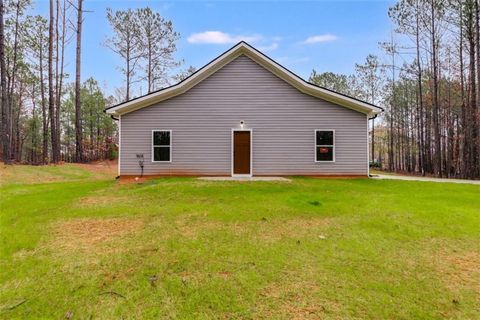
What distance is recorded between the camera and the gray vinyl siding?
12.0 meters

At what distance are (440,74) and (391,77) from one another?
27.0ft

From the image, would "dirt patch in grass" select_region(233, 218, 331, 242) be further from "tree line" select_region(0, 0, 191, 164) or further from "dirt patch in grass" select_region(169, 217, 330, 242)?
"tree line" select_region(0, 0, 191, 164)

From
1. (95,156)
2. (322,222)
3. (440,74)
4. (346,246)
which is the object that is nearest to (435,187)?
(322,222)

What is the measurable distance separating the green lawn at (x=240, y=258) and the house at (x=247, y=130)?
4.47 meters

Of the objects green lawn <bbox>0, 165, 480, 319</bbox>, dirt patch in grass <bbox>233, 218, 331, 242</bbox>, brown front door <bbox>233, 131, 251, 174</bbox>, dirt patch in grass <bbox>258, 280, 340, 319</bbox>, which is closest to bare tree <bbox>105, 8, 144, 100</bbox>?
brown front door <bbox>233, 131, 251, 174</bbox>

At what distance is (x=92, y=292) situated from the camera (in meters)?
3.21

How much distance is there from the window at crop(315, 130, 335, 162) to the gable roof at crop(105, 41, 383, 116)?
1.46m

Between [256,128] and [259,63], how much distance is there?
296 cm

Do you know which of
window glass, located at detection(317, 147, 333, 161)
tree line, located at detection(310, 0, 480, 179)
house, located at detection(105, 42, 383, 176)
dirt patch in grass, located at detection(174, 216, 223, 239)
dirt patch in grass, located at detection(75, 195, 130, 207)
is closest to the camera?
dirt patch in grass, located at detection(174, 216, 223, 239)

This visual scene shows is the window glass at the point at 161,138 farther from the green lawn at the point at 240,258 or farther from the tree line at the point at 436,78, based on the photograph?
→ the tree line at the point at 436,78

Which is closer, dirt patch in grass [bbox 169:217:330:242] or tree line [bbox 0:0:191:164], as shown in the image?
dirt patch in grass [bbox 169:217:330:242]

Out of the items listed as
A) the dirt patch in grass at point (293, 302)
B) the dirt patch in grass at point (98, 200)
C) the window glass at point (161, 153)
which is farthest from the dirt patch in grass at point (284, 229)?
the window glass at point (161, 153)

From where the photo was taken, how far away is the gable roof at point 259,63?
1163 cm

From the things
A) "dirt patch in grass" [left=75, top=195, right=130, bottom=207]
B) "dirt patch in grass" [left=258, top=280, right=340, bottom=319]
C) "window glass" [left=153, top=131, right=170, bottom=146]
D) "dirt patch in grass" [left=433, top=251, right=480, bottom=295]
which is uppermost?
"window glass" [left=153, top=131, right=170, bottom=146]
